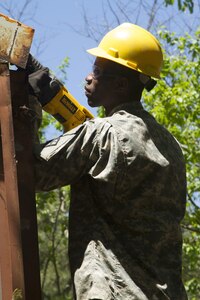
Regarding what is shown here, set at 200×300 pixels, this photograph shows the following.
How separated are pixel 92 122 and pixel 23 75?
15.8 inches

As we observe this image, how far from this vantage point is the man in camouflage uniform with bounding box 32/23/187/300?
361cm

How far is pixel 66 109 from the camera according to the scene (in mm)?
4230

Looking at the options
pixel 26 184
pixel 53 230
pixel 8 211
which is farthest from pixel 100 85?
pixel 53 230

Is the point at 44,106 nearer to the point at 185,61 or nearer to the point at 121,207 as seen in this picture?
the point at 121,207

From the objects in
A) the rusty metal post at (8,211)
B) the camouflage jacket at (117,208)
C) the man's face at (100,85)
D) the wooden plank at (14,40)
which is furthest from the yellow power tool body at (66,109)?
the rusty metal post at (8,211)

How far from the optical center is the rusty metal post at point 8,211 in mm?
3324

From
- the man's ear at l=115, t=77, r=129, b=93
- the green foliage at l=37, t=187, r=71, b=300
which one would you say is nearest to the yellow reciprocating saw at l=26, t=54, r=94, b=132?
the man's ear at l=115, t=77, r=129, b=93

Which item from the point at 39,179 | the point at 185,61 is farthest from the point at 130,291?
the point at 185,61

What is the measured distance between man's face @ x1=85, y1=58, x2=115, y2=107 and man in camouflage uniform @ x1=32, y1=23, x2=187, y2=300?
134 millimetres

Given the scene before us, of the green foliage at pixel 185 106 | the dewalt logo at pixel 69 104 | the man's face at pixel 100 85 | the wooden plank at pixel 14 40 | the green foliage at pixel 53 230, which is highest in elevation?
the wooden plank at pixel 14 40

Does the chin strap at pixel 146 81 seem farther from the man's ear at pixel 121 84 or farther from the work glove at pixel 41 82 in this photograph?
the work glove at pixel 41 82

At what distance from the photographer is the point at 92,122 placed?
3.74 meters

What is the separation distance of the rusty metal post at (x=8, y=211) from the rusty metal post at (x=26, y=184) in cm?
4

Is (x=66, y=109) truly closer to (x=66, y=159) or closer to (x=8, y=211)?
(x=66, y=159)
